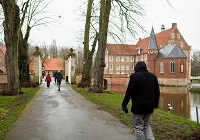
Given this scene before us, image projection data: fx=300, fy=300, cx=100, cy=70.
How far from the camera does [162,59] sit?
227 ft

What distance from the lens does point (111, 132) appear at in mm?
7812

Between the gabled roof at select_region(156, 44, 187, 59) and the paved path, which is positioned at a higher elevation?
the gabled roof at select_region(156, 44, 187, 59)

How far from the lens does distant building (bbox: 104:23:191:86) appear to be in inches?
2586

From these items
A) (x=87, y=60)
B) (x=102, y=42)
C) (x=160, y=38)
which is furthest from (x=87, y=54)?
(x=160, y=38)

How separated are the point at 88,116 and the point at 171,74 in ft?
189

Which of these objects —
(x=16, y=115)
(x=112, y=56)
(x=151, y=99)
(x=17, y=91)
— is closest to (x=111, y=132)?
(x=151, y=99)

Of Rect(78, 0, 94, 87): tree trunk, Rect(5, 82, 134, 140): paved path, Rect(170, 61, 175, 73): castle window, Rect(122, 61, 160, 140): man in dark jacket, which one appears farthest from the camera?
Rect(170, 61, 175, 73): castle window

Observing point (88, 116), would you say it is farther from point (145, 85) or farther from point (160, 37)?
point (160, 37)

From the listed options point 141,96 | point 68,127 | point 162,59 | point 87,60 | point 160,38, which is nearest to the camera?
point 141,96

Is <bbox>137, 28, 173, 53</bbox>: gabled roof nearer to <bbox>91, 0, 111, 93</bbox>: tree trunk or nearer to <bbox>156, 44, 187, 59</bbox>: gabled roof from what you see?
<bbox>156, 44, 187, 59</bbox>: gabled roof

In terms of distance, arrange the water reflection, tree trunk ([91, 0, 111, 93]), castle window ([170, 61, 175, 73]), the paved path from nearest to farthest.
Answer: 1. the paved path
2. tree trunk ([91, 0, 111, 93])
3. the water reflection
4. castle window ([170, 61, 175, 73])

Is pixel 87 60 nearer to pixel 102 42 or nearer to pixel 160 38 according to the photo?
pixel 102 42

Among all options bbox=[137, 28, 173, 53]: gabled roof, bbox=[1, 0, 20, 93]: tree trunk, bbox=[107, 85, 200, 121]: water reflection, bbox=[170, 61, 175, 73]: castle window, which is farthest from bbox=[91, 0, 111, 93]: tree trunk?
bbox=[137, 28, 173, 53]: gabled roof

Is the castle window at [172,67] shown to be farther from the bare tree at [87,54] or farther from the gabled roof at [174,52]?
the bare tree at [87,54]
